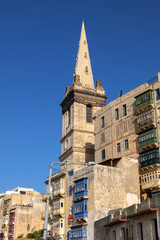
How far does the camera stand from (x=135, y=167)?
42.8 m

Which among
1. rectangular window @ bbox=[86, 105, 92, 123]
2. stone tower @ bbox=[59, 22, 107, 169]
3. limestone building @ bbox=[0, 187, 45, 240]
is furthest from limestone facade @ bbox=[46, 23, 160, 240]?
limestone building @ bbox=[0, 187, 45, 240]

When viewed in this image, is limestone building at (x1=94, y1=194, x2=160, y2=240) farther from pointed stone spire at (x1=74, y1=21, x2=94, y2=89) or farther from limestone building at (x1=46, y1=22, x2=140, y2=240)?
pointed stone spire at (x1=74, y1=21, x2=94, y2=89)

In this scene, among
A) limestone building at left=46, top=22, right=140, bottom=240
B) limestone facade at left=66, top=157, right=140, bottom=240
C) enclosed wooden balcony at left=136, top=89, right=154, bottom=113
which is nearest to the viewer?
limestone facade at left=66, top=157, right=140, bottom=240

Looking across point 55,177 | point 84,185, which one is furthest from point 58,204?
point 84,185

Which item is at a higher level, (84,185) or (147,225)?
(84,185)

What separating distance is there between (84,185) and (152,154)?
31.4 feet

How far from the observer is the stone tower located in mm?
61844

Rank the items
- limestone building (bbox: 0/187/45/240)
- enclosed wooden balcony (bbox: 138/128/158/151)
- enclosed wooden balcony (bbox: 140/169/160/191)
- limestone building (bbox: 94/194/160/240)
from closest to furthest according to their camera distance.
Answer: limestone building (bbox: 94/194/160/240) < enclosed wooden balcony (bbox: 140/169/160/191) < enclosed wooden balcony (bbox: 138/128/158/151) < limestone building (bbox: 0/187/45/240)

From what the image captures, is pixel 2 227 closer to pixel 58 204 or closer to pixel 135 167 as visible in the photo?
pixel 58 204

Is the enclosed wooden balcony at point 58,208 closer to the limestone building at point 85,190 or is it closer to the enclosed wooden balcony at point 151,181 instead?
the limestone building at point 85,190

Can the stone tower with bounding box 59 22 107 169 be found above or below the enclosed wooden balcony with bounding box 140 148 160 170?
above

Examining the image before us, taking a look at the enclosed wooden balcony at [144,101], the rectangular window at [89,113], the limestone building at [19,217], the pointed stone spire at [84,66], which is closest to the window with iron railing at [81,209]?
the enclosed wooden balcony at [144,101]

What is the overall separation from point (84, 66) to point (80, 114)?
15.0 metres

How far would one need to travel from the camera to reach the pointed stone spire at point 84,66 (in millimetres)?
72637
